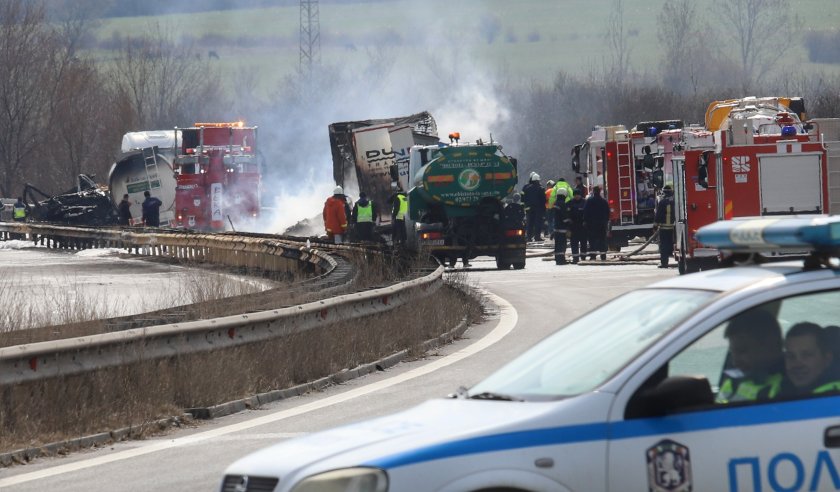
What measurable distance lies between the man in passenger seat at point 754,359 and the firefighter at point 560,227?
2730 centimetres

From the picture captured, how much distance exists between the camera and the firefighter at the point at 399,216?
34062 mm

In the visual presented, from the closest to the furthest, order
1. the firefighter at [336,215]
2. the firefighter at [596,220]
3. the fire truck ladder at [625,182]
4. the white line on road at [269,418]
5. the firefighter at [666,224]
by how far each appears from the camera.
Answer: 1. the white line on road at [269,418]
2. the firefighter at [666,224]
3. the firefighter at [596,220]
4. the firefighter at [336,215]
5. the fire truck ladder at [625,182]

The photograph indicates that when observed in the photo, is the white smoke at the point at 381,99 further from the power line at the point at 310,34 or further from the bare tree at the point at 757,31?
the bare tree at the point at 757,31

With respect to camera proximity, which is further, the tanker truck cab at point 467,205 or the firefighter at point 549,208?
the firefighter at point 549,208

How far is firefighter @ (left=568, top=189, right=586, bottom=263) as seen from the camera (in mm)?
33219

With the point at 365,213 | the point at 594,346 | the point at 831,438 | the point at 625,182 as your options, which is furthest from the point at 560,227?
the point at 831,438

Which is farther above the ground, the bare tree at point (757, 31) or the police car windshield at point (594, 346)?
the bare tree at point (757, 31)

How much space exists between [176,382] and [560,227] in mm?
23226

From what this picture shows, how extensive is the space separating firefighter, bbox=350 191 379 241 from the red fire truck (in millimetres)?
16690

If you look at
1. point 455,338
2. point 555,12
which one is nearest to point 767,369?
point 455,338

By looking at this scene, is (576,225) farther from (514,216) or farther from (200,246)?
(200,246)

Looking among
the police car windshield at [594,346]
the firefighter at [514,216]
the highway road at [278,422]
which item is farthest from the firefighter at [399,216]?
the police car windshield at [594,346]

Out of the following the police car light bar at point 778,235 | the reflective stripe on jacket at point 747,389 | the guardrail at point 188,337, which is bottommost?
the guardrail at point 188,337

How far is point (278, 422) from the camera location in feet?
38.2
